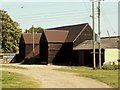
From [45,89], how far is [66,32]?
48067mm

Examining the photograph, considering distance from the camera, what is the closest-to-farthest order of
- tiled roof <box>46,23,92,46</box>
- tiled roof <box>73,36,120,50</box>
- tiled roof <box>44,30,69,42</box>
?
tiled roof <box>73,36,120,50</box>
tiled roof <box>46,23,92,46</box>
tiled roof <box>44,30,69,42</box>

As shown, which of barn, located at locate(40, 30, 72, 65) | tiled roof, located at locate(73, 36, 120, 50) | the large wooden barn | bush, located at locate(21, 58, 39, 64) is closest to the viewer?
tiled roof, located at locate(73, 36, 120, 50)

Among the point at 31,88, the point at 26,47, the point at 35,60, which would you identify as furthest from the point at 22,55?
the point at 31,88

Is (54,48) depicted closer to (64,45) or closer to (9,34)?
(64,45)

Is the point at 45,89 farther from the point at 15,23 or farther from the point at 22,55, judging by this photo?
the point at 15,23

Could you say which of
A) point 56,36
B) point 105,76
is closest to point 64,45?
point 56,36

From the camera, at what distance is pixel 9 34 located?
8869 centimetres

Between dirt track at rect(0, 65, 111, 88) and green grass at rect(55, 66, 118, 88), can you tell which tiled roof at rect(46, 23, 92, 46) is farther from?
dirt track at rect(0, 65, 111, 88)

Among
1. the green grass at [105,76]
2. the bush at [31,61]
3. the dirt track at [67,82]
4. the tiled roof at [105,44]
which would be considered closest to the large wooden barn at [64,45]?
the tiled roof at [105,44]

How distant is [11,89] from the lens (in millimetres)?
19438

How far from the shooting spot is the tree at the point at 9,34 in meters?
86.4

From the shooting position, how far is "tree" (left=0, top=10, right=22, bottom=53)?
86.4 meters

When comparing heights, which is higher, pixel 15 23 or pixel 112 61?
pixel 15 23

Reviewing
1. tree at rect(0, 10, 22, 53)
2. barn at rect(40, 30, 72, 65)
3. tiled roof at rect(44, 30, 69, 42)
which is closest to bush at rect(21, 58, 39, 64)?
barn at rect(40, 30, 72, 65)
